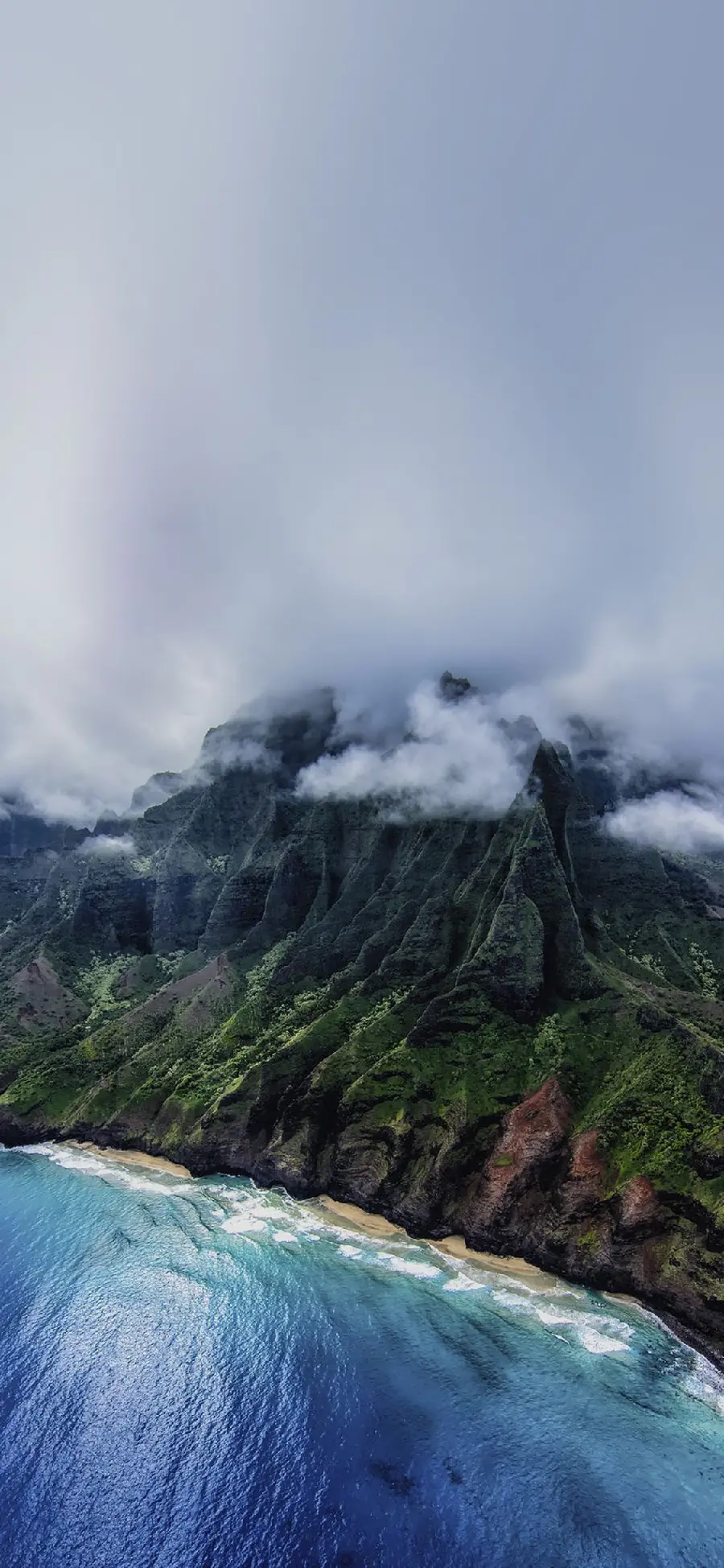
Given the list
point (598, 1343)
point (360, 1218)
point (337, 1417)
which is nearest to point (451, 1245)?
point (360, 1218)

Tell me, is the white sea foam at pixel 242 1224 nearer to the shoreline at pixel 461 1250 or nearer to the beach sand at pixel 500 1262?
the shoreline at pixel 461 1250

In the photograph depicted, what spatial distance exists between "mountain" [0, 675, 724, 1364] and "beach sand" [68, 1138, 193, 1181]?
6.43ft

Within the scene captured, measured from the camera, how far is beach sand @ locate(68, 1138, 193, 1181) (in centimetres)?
10225

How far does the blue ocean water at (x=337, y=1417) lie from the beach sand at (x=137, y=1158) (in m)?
27.4

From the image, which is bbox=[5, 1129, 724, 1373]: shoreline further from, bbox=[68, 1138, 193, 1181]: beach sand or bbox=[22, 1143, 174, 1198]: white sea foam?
bbox=[22, 1143, 174, 1198]: white sea foam

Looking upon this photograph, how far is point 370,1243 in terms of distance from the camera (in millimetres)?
76250

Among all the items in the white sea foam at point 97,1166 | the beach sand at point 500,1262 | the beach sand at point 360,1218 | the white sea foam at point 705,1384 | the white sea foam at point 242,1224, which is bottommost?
the white sea foam at point 97,1166

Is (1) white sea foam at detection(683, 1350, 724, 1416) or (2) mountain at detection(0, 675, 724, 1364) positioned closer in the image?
(1) white sea foam at detection(683, 1350, 724, 1416)

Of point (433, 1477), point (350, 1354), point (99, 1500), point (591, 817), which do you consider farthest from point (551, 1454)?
point (591, 817)

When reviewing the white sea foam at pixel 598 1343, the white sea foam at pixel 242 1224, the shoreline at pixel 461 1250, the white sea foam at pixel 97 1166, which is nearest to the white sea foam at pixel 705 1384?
the shoreline at pixel 461 1250

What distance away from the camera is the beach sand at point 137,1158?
335 feet

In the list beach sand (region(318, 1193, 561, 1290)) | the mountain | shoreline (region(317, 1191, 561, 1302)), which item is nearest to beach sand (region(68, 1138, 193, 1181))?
the mountain

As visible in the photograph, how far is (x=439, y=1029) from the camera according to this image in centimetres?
9556

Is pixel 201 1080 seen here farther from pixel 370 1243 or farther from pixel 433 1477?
pixel 433 1477
